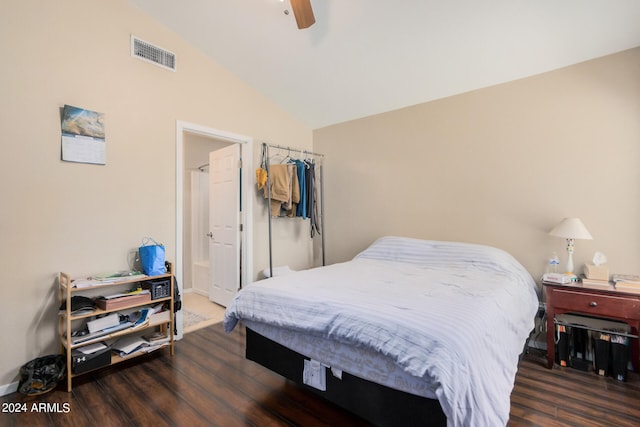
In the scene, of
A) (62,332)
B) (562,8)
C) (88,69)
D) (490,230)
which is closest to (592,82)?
(562,8)

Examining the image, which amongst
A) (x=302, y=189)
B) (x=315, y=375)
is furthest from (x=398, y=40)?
(x=315, y=375)

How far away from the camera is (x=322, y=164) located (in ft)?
14.2

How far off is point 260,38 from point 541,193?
294 cm

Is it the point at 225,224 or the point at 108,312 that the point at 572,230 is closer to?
the point at 225,224

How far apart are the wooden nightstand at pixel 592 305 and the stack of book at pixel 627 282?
6 centimetres

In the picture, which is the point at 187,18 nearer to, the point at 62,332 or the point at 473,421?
the point at 62,332

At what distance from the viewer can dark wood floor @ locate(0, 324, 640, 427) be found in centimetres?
174

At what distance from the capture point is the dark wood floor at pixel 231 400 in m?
1.74

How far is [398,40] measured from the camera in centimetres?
265

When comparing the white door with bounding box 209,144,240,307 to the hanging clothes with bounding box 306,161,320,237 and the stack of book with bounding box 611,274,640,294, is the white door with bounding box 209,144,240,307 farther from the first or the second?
the stack of book with bounding box 611,274,640,294

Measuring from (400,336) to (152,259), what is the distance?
211 cm

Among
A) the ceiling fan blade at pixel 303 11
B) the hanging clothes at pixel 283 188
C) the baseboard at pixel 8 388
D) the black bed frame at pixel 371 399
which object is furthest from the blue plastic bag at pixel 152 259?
the ceiling fan blade at pixel 303 11

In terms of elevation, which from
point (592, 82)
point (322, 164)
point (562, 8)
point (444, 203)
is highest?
point (562, 8)

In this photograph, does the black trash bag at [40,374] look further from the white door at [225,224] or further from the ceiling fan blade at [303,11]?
the ceiling fan blade at [303,11]
